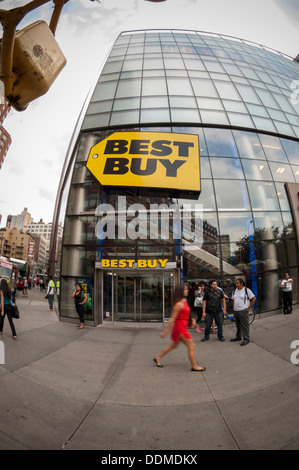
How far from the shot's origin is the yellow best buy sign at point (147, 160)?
9273 millimetres

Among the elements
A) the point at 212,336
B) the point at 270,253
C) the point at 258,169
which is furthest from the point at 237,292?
the point at 258,169

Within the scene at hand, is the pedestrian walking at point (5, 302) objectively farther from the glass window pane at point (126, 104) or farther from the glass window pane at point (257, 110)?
the glass window pane at point (257, 110)

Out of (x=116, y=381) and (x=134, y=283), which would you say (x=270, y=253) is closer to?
(x=134, y=283)

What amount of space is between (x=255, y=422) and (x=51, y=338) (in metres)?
5.91

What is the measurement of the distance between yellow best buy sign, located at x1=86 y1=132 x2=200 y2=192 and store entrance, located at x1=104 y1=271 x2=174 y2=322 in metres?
4.44

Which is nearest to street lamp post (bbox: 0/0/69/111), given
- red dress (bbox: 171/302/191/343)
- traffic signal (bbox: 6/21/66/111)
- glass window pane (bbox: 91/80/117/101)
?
traffic signal (bbox: 6/21/66/111)

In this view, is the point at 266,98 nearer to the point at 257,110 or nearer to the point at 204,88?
the point at 257,110

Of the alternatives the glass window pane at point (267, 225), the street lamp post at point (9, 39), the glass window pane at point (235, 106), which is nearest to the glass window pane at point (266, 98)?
the glass window pane at point (235, 106)

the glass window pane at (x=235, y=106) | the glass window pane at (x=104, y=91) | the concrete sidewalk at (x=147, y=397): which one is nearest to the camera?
the concrete sidewalk at (x=147, y=397)

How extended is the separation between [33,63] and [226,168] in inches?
397

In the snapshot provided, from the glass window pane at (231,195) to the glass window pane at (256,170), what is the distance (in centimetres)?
79

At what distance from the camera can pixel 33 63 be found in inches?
76.1

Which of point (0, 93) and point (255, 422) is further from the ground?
point (0, 93)

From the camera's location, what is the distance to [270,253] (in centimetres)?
978
